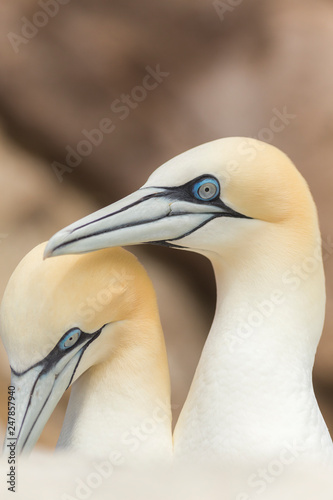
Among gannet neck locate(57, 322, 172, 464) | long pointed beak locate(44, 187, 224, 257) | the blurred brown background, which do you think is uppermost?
the blurred brown background

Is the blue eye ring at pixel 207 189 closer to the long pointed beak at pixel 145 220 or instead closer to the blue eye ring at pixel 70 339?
the long pointed beak at pixel 145 220

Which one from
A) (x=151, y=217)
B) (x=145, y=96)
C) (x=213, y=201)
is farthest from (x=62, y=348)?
(x=145, y=96)

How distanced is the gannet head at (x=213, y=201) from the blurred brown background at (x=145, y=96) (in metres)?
1.07

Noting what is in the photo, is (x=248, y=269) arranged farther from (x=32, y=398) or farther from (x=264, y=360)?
(x=32, y=398)

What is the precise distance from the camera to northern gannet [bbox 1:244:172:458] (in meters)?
1.24

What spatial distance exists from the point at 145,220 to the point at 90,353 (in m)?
0.30

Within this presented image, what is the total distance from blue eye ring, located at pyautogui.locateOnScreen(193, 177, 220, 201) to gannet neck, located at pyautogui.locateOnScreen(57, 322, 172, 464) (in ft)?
1.03

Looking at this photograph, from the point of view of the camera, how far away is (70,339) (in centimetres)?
128

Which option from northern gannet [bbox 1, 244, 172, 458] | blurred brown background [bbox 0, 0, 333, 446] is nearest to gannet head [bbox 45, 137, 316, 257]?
northern gannet [bbox 1, 244, 172, 458]

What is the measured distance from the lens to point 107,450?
134cm

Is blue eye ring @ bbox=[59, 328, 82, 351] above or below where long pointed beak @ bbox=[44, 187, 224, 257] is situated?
below

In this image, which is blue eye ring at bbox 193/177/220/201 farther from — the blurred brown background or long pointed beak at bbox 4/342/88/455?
the blurred brown background

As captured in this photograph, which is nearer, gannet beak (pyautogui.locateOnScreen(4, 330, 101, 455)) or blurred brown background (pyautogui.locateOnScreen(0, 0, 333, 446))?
gannet beak (pyautogui.locateOnScreen(4, 330, 101, 455))

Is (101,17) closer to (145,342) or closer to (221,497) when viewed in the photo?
(145,342)
